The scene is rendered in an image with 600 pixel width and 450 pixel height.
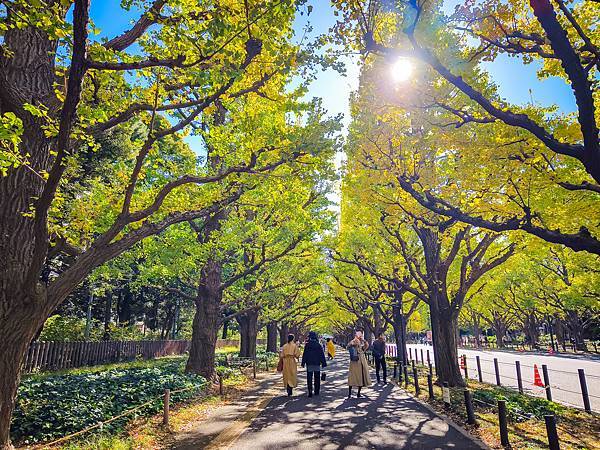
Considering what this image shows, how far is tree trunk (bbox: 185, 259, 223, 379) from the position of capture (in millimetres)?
12367

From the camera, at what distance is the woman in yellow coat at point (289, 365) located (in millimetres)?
11086

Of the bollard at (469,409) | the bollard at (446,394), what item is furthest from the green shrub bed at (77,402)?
the bollard at (446,394)

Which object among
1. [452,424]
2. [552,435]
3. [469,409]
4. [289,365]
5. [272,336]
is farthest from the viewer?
[272,336]

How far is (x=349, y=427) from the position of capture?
723 centimetres

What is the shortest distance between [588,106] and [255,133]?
5.13 m

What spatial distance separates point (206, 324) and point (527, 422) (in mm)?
9336

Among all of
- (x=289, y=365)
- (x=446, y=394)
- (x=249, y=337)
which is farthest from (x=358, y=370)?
(x=249, y=337)

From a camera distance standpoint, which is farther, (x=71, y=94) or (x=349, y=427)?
(x=349, y=427)

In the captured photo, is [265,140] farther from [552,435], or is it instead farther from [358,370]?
[358,370]

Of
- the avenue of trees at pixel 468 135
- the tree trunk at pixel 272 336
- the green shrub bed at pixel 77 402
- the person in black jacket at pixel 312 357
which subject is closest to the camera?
the avenue of trees at pixel 468 135

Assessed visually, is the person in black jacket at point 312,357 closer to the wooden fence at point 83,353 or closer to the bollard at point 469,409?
the bollard at point 469,409

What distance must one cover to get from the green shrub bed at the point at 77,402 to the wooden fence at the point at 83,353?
5.92m

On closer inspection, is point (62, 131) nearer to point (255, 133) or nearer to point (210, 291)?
point (255, 133)

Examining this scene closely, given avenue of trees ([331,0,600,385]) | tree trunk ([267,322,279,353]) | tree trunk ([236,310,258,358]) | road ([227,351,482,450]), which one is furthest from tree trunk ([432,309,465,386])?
tree trunk ([267,322,279,353])
